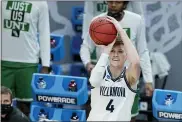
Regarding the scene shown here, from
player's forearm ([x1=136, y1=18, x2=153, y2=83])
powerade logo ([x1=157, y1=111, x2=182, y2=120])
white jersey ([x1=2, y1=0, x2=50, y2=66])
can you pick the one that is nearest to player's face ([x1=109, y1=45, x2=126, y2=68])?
player's forearm ([x1=136, y1=18, x2=153, y2=83])

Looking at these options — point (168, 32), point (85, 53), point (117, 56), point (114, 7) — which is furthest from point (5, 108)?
point (168, 32)

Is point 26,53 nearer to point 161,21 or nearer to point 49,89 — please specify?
point 49,89

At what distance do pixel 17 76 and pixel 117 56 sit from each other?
2.15m

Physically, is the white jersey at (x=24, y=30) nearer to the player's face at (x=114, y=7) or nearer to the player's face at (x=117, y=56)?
the player's face at (x=114, y=7)

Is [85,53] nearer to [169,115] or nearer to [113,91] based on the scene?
[169,115]

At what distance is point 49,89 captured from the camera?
7.15m

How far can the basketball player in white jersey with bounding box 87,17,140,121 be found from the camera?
17.7 ft

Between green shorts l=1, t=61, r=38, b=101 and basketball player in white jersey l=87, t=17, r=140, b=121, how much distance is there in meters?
2.00

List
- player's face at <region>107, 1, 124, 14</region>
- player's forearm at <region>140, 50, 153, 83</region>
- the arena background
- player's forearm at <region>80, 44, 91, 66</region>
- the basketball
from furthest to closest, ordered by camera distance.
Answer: the arena background → player's forearm at <region>80, 44, 91, 66</region> → player's forearm at <region>140, 50, 153, 83</region> → player's face at <region>107, 1, 124, 14</region> → the basketball

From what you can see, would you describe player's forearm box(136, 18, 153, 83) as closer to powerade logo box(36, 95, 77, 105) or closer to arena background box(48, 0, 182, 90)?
powerade logo box(36, 95, 77, 105)

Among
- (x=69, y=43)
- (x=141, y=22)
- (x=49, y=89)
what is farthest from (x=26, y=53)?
(x=69, y=43)

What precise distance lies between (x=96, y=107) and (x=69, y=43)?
158 inches

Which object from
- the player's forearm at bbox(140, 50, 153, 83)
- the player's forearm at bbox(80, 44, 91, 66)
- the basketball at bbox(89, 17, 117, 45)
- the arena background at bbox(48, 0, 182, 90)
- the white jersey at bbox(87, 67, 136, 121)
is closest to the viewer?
the white jersey at bbox(87, 67, 136, 121)

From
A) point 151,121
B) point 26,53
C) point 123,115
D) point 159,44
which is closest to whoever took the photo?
point 123,115
